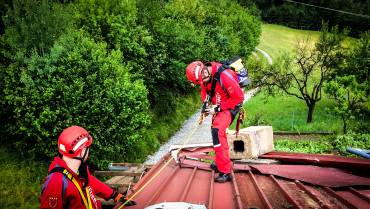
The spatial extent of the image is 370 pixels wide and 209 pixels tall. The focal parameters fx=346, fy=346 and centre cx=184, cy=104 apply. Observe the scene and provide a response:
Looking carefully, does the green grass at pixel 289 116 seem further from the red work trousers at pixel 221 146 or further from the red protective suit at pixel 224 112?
the red work trousers at pixel 221 146

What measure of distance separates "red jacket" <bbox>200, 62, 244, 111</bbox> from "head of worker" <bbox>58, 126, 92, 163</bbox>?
126 inches

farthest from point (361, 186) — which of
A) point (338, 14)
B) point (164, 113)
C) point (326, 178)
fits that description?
point (338, 14)

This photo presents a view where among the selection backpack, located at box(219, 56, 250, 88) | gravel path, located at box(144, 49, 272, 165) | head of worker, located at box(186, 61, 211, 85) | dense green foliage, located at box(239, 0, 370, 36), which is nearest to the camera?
head of worker, located at box(186, 61, 211, 85)

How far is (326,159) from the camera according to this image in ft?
25.7

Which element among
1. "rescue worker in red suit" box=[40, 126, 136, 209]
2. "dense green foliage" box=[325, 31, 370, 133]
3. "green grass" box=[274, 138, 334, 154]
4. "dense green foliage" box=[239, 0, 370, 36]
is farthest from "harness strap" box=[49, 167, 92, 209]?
"dense green foliage" box=[239, 0, 370, 36]

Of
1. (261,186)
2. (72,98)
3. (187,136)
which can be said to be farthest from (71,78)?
(187,136)

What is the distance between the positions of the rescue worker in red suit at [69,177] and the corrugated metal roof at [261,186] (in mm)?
1142

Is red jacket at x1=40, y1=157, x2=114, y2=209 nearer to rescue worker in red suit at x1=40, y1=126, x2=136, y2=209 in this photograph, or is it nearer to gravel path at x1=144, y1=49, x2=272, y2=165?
rescue worker in red suit at x1=40, y1=126, x2=136, y2=209

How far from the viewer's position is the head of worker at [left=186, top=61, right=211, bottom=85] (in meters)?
6.86

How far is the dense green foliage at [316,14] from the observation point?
61.0m

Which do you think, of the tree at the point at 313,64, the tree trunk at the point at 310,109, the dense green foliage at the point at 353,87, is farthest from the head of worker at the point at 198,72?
the tree trunk at the point at 310,109

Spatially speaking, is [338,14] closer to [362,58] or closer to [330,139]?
[362,58]

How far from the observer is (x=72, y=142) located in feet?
14.9

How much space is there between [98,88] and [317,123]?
1476 centimetres
